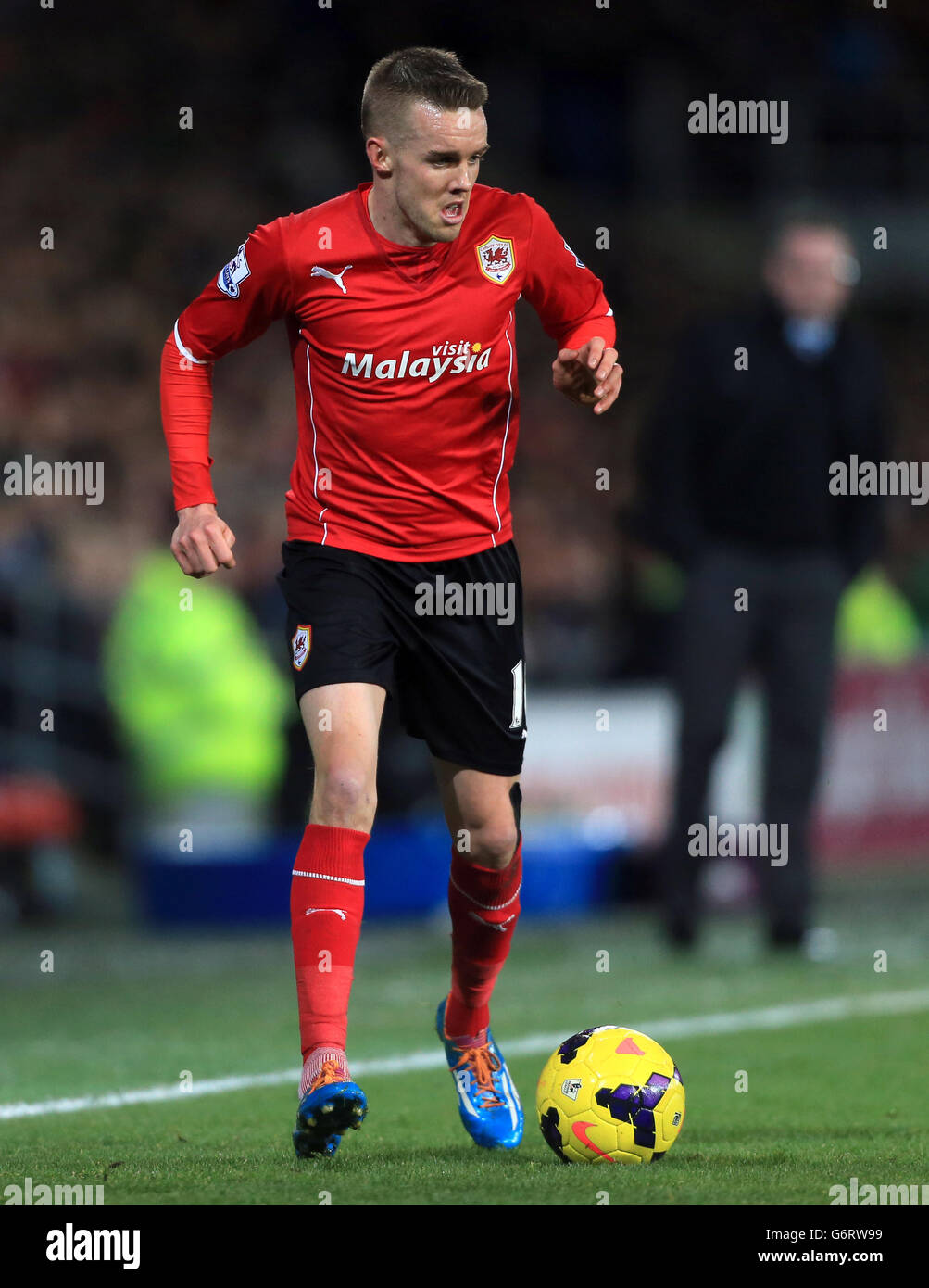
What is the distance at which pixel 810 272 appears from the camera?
8891mm

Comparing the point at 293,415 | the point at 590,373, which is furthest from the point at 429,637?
the point at 293,415

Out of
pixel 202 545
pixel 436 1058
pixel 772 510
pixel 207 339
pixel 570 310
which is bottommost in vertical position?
pixel 436 1058

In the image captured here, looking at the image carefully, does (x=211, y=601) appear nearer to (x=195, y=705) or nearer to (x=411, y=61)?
(x=195, y=705)

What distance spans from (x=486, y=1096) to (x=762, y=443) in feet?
15.7

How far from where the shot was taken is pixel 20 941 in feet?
32.0

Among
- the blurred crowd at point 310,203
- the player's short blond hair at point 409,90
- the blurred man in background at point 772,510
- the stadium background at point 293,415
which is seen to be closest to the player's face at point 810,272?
the blurred man in background at point 772,510

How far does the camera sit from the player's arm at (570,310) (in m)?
4.77

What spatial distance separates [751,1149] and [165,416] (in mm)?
2093

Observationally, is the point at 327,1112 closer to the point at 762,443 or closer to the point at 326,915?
the point at 326,915

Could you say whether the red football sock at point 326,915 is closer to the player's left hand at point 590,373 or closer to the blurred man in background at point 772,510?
the player's left hand at point 590,373

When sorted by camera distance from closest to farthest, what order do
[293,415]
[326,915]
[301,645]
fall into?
[326,915] → [301,645] → [293,415]

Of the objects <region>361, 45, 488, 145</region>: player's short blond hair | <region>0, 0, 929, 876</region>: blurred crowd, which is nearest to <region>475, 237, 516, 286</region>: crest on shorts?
<region>361, 45, 488, 145</region>: player's short blond hair

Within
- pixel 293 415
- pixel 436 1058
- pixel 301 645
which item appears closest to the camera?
pixel 301 645

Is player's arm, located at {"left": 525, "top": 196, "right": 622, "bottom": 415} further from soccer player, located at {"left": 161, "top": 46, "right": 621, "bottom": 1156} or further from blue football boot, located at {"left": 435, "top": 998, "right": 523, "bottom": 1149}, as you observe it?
blue football boot, located at {"left": 435, "top": 998, "right": 523, "bottom": 1149}
